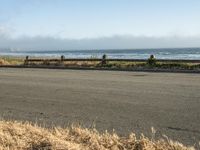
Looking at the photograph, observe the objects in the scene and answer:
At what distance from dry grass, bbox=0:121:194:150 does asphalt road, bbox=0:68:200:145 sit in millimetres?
1563

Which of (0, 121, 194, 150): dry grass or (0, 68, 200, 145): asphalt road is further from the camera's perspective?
(0, 68, 200, 145): asphalt road

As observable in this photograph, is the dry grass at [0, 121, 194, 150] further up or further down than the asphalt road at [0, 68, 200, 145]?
further up

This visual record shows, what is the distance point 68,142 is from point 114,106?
16.7 feet

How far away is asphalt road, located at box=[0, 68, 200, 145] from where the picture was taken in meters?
9.34

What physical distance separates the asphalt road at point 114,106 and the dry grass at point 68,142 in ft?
5.13

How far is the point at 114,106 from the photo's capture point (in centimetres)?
1167

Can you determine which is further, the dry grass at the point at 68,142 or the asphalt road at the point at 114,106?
the asphalt road at the point at 114,106

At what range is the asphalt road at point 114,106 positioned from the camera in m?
9.34

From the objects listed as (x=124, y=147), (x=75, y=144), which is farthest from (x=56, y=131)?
(x=124, y=147)

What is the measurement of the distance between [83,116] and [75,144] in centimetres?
381

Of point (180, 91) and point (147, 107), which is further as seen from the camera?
point (180, 91)

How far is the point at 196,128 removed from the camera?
9.03 m

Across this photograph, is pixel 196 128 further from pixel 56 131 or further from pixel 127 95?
pixel 127 95

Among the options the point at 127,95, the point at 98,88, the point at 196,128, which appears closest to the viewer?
the point at 196,128
